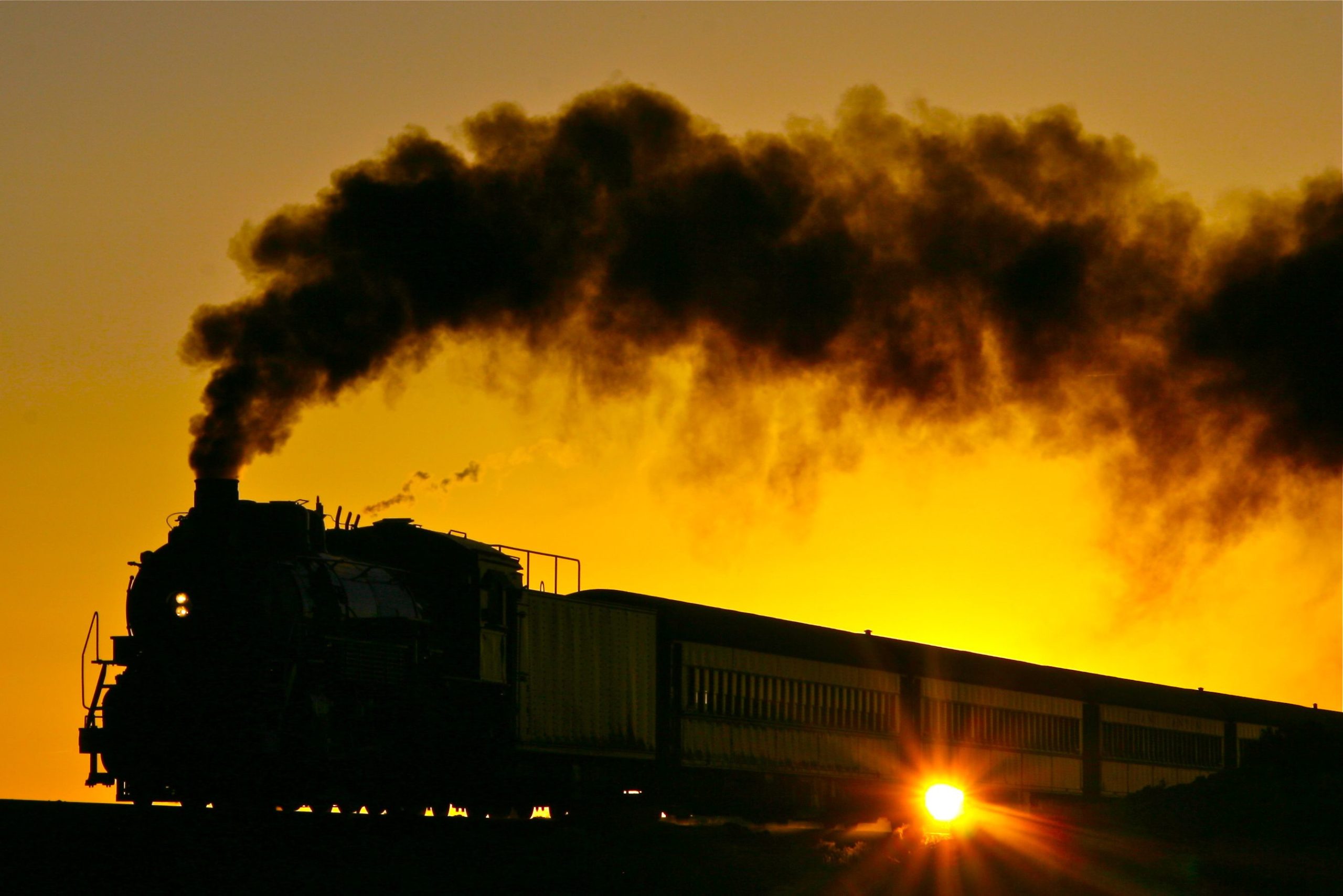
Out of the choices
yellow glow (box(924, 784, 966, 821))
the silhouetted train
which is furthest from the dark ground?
yellow glow (box(924, 784, 966, 821))

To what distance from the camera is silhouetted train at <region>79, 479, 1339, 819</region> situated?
1881cm

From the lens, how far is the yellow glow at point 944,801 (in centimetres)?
3190

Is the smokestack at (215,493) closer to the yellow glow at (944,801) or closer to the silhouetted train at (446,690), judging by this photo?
the silhouetted train at (446,690)

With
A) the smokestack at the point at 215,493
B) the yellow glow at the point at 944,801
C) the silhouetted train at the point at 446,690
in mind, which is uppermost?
the smokestack at the point at 215,493

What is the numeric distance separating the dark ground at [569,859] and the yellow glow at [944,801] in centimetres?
397

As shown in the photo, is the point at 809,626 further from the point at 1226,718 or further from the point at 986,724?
the point at 1226,718

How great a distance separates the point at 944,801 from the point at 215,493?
17933mm

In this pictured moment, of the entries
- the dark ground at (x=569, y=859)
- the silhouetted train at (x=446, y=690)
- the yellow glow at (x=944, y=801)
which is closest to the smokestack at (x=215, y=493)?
the silhouetted train at (x=446, y=690)

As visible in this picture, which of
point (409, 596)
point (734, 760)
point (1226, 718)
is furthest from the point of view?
Answer: point (1226, 718)

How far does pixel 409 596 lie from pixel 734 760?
8653mm

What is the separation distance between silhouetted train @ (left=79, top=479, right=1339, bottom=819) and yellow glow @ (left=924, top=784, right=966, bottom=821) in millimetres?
521

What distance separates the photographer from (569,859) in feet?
61.1

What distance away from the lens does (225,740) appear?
18.5 metres

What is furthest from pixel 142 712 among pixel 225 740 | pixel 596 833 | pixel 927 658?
pixel 927 658
